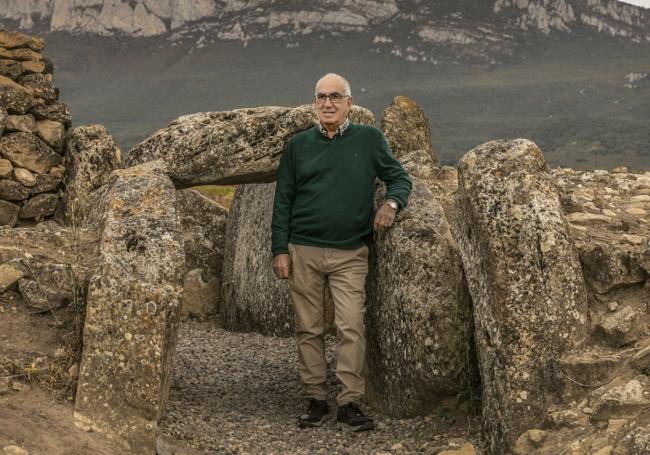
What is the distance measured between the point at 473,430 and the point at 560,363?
4.41 feet

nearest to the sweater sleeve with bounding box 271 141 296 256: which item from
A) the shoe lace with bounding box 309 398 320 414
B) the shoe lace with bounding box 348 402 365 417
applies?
the shoe lace with bounding box 309 398 320 414

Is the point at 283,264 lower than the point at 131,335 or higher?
higher

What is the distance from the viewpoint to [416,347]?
977 centimetres

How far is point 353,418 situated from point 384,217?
2187 millimetres

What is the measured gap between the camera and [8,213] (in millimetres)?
15836

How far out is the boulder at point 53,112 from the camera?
647 inches

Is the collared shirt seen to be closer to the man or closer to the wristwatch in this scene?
the man

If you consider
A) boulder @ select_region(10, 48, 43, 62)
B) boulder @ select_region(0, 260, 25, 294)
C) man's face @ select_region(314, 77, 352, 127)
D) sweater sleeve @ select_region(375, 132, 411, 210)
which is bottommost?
boulder @ select_region(0, 260, 25, 294)

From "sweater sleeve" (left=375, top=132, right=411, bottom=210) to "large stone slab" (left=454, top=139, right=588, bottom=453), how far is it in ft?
3.89

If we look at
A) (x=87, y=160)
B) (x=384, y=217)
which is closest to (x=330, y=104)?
(x=384, y=217)

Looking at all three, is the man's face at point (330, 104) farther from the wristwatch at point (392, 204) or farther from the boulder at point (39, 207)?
the boulder at point (39, 207)

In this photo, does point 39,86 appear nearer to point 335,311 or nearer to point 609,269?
point 335,311

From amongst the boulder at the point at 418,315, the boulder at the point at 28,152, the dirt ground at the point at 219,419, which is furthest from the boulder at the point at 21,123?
the boulder at the point at 418,315

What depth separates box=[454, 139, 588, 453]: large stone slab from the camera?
8.39 metres
